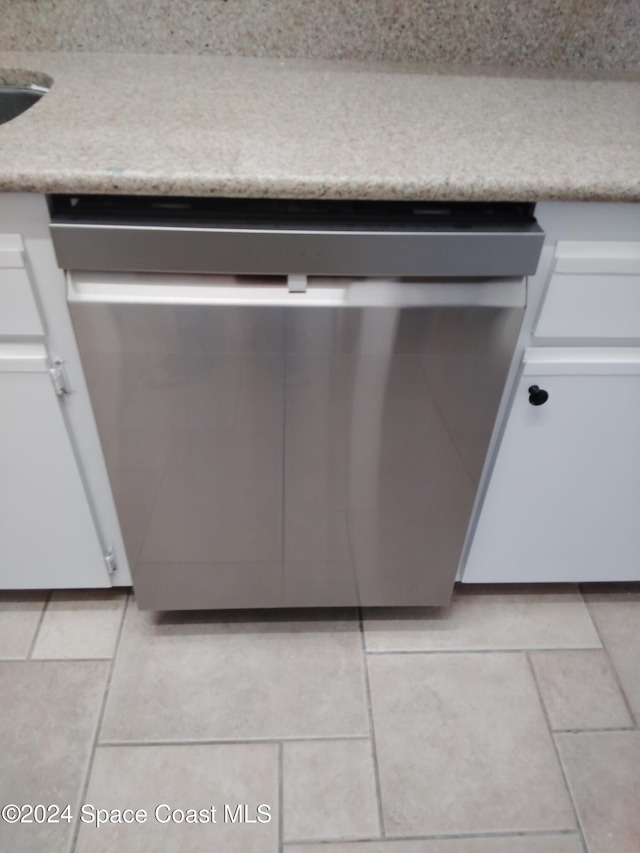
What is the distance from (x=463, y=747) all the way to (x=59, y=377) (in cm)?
101

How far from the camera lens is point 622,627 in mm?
A: 1406

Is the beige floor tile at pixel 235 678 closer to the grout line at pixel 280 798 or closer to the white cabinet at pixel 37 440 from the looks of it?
the grout line at pixel 280 798

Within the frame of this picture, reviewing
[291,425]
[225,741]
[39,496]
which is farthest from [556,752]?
[39,496]

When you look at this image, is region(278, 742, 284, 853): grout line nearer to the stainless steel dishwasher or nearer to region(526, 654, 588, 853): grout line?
the stainless steel dishwasher

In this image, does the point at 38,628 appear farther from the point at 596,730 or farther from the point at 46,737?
the point at 596,730

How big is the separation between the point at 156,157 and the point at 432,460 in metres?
0.63

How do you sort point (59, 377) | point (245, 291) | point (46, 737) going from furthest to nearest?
point (46, 737), point (59, 377), point (245, 291)

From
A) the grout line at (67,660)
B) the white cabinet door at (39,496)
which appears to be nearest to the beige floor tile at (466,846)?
the grout line at (67,660)

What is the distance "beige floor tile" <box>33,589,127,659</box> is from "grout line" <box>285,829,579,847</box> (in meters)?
0.56

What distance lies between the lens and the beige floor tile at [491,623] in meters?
1.36

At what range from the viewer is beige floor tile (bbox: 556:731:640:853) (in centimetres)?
109

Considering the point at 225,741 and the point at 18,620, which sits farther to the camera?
the point at 18,620

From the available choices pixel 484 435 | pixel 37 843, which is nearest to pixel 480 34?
pixel 484 435

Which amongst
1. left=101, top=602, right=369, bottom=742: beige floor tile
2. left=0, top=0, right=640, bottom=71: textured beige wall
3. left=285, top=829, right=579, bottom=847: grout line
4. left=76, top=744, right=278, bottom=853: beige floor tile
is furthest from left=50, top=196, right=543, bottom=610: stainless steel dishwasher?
left=0, top=0, right=640, bottom=71: textured beige wall
